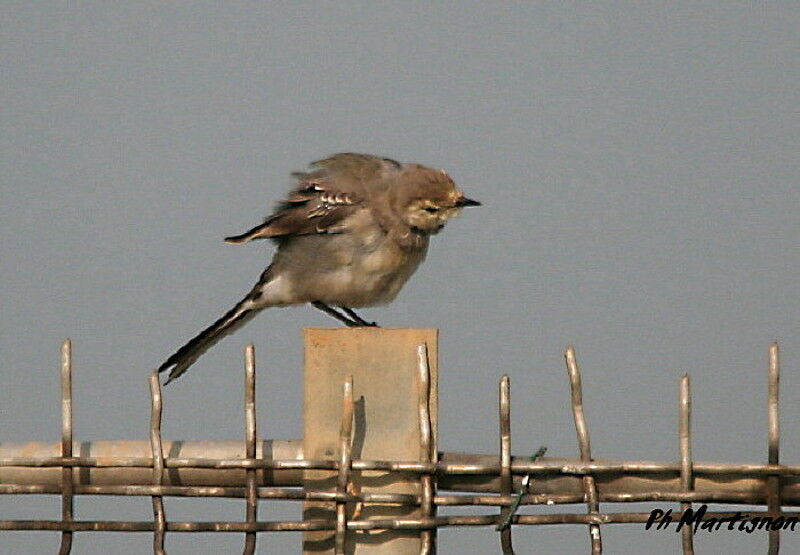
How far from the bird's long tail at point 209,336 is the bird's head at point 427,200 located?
42.0 inches

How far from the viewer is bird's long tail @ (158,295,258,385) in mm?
6090

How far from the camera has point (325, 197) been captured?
6.50m

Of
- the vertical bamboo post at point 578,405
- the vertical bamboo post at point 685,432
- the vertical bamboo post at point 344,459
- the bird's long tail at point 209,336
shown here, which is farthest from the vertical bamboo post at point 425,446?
the bird's long tail at point 209,336

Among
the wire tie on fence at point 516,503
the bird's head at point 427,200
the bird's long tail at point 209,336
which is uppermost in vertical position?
the bird's head at point 427,200

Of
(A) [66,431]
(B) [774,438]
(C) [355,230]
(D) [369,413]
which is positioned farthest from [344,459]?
(C) [355,230]

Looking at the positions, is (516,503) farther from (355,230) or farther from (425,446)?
(355,230)

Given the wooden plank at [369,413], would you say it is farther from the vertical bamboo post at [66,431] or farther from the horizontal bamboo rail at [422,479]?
the vertical bamboo post at [66,431]

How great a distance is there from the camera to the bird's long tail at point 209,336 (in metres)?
6.09

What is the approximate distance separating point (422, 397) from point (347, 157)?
3377 millimetres

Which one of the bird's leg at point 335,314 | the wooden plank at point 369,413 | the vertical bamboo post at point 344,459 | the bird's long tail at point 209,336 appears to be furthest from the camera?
the bird's leg at point 335,314

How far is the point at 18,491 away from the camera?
3619 mm

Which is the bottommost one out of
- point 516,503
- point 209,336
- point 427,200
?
point 516,503

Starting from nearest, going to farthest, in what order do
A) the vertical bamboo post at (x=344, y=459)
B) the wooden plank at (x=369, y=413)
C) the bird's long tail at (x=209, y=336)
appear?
the vertical bamboo post at (x=344, y=459) → the wooden plank at (x=369, y=413) → the bird's long tail at (x=209, y=336)

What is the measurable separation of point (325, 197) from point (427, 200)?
55cm
